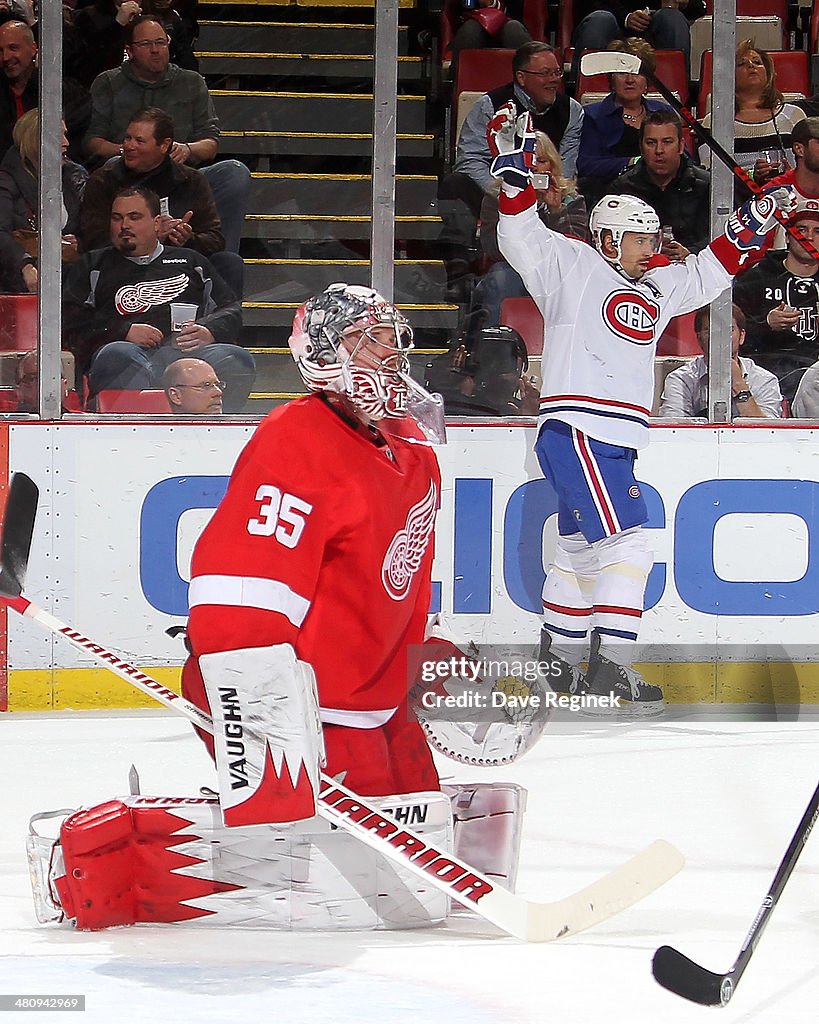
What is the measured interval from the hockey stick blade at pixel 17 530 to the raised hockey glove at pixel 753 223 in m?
2.43

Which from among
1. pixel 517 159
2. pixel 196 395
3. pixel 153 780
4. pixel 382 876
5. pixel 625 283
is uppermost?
pixel 517 159

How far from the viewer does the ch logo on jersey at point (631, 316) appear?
4406mm

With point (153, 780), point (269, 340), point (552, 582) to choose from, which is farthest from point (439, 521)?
point (153, 780)

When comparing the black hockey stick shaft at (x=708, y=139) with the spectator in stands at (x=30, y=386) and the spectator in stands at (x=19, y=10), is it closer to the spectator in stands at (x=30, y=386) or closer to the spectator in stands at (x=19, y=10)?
the spectator in stands at (x=19, y=10)

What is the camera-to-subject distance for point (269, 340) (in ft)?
14.7

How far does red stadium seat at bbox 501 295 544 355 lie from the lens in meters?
4.52

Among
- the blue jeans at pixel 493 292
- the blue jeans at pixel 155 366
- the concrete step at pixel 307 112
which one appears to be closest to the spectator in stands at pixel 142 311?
the blue jeans at pixel 155 366

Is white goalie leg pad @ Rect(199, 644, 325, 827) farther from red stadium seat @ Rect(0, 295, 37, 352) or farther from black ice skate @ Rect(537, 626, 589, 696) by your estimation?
red stadium seat @ Rect(0, 295, 37, 352)

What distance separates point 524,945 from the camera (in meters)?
2.25

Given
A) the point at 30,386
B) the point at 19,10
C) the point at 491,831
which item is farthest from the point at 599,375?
the point at 491,831

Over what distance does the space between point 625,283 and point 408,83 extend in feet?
Answer: 2.61

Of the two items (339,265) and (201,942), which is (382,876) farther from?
(339,265)

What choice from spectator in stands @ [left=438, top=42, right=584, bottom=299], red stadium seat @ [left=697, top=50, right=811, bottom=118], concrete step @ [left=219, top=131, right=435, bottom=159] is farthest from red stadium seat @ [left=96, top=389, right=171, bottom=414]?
red stadium seat @ [left=697, top=50, right=811, bottom=118]

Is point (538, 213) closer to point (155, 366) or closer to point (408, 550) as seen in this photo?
point (155, 366)
